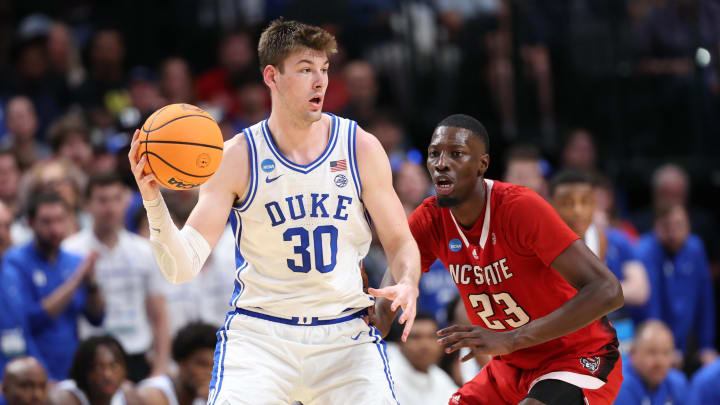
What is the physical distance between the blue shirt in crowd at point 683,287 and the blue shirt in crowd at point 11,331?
548 cm

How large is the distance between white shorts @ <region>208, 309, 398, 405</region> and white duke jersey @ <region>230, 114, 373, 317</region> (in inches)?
3.1

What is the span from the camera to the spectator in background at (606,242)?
6953 mm

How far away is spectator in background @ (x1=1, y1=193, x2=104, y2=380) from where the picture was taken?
7723 millimetres

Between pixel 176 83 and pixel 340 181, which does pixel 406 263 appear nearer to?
pixel 340 181

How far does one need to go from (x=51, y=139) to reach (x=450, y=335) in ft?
19.3

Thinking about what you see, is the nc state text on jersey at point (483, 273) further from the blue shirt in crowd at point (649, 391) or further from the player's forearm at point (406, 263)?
the blue shirt in crowd at point (649, 391)

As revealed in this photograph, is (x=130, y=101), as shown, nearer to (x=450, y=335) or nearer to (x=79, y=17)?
(x=79, y=17)

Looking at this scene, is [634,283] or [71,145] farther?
[71,145]

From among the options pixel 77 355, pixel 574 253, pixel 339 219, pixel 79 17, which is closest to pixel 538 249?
pixel 574 253

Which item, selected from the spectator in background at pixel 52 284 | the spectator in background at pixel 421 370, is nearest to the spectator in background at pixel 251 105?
the spectator in background at pixel 52 284

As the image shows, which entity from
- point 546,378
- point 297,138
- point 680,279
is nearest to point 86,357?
point 297,138

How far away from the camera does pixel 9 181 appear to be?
8.66 m

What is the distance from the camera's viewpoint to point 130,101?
10.9m

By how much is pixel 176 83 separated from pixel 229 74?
0.77 metres
